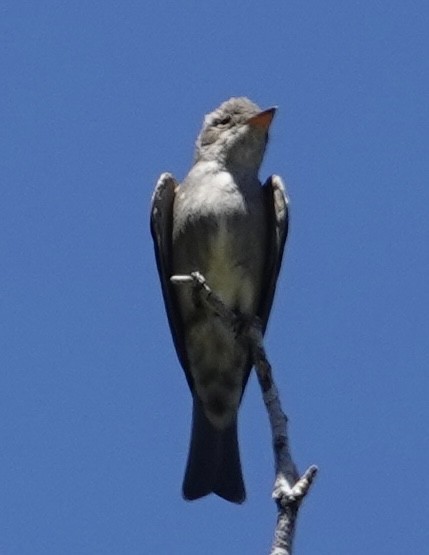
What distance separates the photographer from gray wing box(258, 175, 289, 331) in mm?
9711

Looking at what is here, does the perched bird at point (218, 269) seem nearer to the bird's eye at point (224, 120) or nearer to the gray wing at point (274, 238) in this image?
the gray wing at point (274, 238)

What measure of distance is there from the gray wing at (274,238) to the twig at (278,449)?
745 mm

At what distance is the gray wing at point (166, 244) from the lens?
9.73 m

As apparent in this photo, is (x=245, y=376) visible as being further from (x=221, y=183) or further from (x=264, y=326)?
(x=221, y=183)

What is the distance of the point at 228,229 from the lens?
376 inches

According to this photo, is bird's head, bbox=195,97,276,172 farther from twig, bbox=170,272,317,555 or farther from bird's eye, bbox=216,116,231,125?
twig, bbox=170,272,317,555

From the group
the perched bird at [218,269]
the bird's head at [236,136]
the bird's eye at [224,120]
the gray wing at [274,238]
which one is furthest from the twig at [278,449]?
the bird's eye at [224,120]

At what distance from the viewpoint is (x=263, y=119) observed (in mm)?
10117

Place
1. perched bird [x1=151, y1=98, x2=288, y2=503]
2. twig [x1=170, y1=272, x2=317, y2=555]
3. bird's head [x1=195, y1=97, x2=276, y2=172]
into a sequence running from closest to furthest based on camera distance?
twig [x1=170, y1=272, x2=317, y2=555]
perched bird [x1=151, y1=98, x2=288, y2=503]
bird's head [x1=195, y1=97, x2=276, y2=172]

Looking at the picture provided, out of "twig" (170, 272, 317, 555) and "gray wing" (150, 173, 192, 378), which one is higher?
"gray wing" (150, 173, 192, 378)

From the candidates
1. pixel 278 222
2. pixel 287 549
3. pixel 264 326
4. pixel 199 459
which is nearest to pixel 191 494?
pixel 199 459

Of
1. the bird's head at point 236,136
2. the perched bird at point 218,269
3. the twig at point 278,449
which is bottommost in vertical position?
the twig at point 278,449

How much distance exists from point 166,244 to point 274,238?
661 mm

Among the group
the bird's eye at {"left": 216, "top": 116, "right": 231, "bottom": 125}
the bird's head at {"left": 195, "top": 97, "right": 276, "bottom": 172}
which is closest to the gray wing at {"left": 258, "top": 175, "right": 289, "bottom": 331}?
the bird's head at {"left": 195, "top": 97, "right": 276, "bottom": 172}
